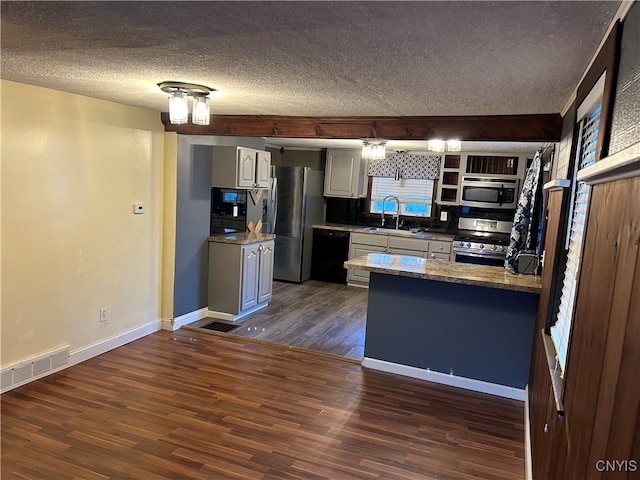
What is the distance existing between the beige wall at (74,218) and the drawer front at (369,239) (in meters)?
3.11

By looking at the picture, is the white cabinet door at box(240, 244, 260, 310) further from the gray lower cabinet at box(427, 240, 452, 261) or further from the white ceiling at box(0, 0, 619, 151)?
the gray lower cabinet at box(427, 240, 452, 261)

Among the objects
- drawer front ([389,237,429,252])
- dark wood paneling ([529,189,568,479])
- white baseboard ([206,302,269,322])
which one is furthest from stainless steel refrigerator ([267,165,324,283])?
dark wood paneling ([529,189,568,479])

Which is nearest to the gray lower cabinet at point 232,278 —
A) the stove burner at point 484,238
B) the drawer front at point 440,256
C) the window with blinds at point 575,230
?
the drawer front at point 440,256

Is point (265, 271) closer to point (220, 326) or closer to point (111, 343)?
point (220, 326)

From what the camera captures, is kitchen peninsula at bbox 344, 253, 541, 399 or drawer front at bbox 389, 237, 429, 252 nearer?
kitchen peninsula at bbox 344, 253, 541, 399

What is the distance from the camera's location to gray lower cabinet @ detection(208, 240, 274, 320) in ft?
15.9

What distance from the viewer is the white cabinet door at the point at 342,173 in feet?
22.7

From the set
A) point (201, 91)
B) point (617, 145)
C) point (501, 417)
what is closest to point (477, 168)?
point (501, 417)

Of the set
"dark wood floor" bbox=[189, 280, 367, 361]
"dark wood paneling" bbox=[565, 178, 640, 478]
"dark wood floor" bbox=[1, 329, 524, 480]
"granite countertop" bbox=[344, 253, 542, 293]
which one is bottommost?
"dark wood floor" bbox=[1, 329, 524, 480]

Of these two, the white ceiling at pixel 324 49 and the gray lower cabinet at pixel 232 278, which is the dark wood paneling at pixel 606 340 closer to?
the white ceiling at pixel 324 49

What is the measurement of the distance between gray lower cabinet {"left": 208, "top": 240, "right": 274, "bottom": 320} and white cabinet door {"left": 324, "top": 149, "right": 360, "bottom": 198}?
2.31m

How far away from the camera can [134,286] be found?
419 centimetres

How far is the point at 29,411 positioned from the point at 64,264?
108 cm

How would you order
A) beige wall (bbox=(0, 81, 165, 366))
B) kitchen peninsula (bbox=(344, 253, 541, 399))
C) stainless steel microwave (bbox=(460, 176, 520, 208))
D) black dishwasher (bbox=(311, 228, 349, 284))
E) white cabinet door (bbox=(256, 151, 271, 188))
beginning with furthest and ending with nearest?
black dishwasher (bbox=(311, 228, 349, 284))
stainless steel microwave (bbox=(460, 176, 520, 208))
white cabinet door (bbox=(256, 151, 271, 188))
kitchen peninsula (bbox=(344, 253, 541, 399))
beige wall (bbox=(0, 81, 165, 366))
